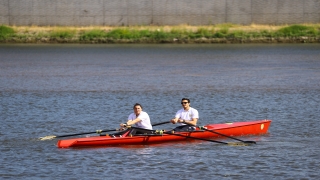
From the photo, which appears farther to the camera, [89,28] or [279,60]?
[89,28]

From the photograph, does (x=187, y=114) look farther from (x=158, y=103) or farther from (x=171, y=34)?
(x=171, y=34)

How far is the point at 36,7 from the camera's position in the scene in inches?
2699

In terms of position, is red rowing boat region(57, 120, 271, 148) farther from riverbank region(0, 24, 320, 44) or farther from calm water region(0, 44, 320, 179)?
riverbank region(0, 24, 320, 44)

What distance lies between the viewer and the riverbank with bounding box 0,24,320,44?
6350cm

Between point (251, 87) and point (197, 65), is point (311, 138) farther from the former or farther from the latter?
point (197, 65)

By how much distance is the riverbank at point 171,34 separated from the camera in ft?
208

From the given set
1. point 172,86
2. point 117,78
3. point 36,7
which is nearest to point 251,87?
point 172,86

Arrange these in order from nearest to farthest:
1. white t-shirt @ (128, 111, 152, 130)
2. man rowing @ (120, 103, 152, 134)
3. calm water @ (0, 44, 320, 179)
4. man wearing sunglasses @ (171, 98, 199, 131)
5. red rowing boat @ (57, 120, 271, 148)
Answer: calm water @ (0, 44, 320, 179), red rowing boat @ (57, 120, 271, 148), man rowing @ (120, 103, 152, 134), white t-shirt @ (128, 111, 152, 130), man wearing sunglasses @ (171, 98, 199, 131)

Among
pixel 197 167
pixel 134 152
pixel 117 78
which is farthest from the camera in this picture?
pixel 117 78

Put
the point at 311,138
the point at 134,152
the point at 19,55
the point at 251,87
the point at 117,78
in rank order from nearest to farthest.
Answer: the point at 134,152, the point at 311,138, the point at 251,87, the point at 117,78, the point at 19,55

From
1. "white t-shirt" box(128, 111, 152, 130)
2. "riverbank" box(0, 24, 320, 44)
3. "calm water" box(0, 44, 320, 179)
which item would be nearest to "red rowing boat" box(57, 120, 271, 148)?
"calm water" box(0, 44, 320, 179)

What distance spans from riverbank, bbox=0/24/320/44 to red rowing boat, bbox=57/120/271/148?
39936 millimetres

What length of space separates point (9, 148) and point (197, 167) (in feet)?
19.9

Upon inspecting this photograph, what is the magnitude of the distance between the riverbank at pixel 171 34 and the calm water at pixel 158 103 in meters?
1.96
